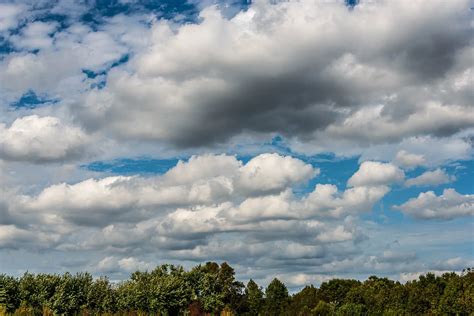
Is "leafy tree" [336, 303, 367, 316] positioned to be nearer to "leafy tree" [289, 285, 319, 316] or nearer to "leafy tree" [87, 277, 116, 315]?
"leafy tree" [289, 285, 319, 316]

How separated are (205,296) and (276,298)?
34667mm

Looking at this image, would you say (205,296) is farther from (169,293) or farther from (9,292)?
(9,292)

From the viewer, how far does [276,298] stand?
135125 millimetres

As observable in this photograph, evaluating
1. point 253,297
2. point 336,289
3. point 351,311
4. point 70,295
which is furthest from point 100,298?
point 336,289

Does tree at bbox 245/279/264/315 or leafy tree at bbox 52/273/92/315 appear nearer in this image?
leafy tree at bbox 52/273/92/315

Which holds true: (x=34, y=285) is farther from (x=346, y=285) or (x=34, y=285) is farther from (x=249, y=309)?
(x=346, y=285)

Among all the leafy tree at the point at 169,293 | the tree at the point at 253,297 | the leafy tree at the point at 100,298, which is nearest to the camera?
the leafy tree at the point at 100,298

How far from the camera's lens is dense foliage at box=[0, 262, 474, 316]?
78.4 metres

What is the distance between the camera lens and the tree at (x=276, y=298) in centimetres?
13062

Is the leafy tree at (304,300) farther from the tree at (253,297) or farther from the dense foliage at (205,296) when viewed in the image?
the tree at (253,297)

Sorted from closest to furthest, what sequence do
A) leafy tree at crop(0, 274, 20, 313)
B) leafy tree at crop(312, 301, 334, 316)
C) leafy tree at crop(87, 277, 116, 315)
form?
leafy tree at crop(0, 274, 20, 313), leafy tree at crop(87, 277, 116, 315), leafy tree at crop(312, 301, 334, 316)

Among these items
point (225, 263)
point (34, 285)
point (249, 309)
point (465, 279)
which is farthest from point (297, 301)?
point (34, 285)

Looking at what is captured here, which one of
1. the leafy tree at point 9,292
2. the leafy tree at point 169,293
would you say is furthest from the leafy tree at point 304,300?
the leafy tree at point 9,292

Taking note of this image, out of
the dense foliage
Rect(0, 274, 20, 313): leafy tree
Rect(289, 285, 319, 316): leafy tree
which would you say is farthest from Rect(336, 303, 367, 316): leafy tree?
Rect(0, 274, 20, 313): leafy tree
